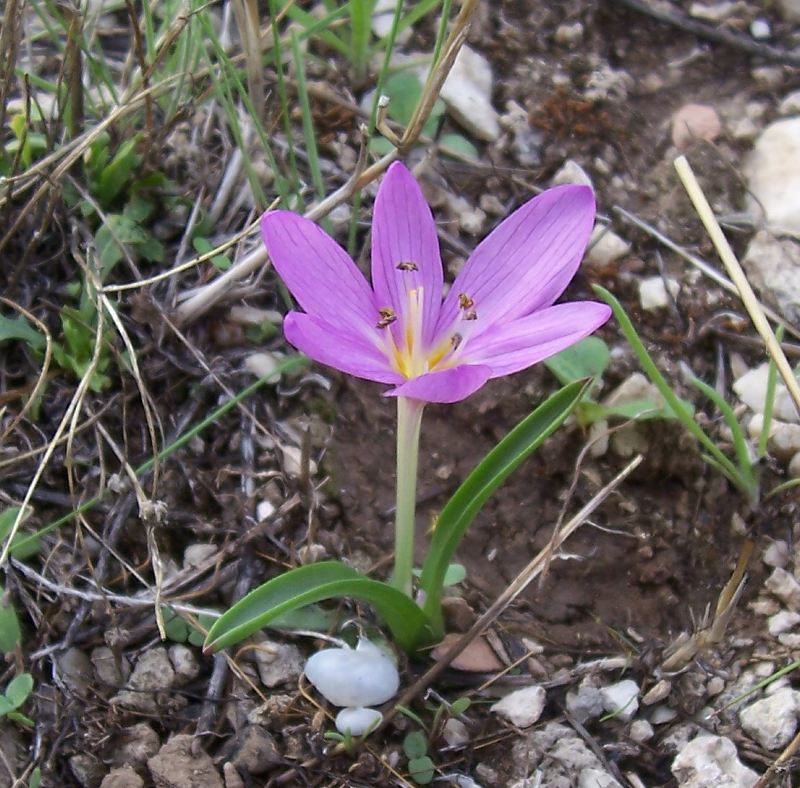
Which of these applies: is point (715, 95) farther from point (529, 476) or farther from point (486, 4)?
point (529, 476)

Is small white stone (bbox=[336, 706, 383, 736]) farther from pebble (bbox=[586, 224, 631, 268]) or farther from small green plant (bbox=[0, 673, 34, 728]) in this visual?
pebble (bbox=[586, 224, 631, 268])

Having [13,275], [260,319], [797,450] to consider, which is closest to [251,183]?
[260,319]

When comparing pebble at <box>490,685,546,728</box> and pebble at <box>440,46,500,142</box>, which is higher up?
pebble at <box>440,46,500,142</box>

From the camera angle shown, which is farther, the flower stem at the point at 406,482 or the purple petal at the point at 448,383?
the flower stem at the point at 406,482

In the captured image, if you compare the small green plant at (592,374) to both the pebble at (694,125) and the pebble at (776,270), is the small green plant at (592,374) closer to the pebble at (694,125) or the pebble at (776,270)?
the pebble at (776,270)

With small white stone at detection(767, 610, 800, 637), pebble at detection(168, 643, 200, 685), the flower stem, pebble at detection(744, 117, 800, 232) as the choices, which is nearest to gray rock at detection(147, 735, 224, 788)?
pebble at detection(168, 643, 200, 685)

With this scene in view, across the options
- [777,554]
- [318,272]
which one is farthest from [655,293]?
[318,272]

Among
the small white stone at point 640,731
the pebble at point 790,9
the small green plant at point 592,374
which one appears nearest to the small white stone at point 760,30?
the pebble at point 790,9
